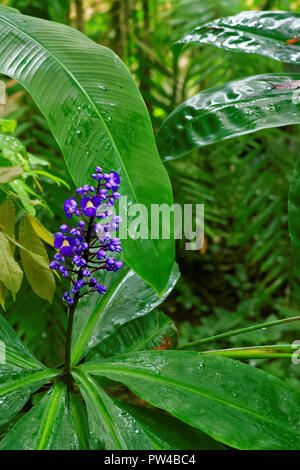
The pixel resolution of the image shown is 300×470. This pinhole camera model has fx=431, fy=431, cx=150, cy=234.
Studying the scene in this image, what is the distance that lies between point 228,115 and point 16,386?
51 cm

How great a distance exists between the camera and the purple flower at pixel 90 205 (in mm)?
505

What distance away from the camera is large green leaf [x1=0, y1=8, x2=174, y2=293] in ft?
1.73

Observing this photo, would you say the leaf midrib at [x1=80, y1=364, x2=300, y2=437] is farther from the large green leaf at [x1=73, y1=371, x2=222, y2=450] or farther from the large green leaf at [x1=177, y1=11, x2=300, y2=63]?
the large green leaf at [x1=177, y1=11, x2=300, y2=63]

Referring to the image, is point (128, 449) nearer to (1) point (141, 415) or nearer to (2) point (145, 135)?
(1) point (141, 415)

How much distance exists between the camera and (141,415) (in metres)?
0.56

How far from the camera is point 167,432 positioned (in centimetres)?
54

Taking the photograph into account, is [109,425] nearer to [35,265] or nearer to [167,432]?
[167,432]

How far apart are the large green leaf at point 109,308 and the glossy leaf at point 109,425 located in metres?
0.12

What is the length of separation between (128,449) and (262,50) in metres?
0.67

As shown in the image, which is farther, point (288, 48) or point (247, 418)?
point (288, 48)

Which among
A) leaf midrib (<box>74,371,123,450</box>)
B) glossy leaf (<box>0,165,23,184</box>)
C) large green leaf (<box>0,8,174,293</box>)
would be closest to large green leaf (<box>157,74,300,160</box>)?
large green leaf (<box>0,8,174,293</box>)

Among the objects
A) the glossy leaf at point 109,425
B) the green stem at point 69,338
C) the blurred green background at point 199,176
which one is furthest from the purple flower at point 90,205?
the blurred green background at point 199,176

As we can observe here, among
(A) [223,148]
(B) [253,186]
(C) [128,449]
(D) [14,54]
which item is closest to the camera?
(C) [128,449]
